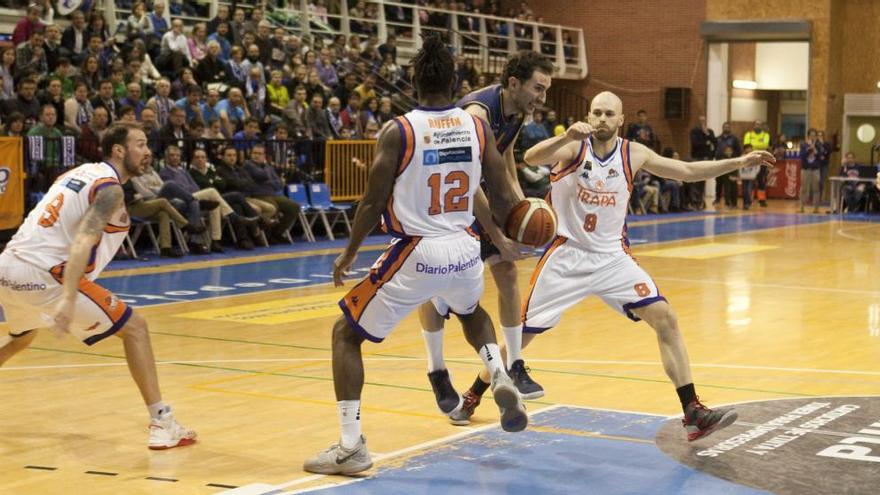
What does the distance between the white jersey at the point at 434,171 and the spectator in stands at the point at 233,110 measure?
1293 cm

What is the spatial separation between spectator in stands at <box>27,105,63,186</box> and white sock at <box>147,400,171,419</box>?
386 inches

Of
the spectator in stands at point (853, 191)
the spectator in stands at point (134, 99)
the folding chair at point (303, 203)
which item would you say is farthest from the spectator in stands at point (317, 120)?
the spectator in stands at point (853, 191)

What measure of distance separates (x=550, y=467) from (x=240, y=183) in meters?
12.0

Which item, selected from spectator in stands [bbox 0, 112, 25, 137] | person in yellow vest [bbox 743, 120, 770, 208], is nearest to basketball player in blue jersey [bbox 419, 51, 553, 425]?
spectator in stands [bbox 0, 112, 25, 137]

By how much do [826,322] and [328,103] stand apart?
38.4ft

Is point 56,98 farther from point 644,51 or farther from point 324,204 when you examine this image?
point 644,51

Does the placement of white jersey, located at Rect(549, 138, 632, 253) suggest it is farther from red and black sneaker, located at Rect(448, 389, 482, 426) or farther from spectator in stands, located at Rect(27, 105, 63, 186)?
spectator in stands, located at Rect(27, 105, 63, 186)

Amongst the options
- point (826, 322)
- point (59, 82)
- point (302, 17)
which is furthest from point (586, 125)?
point (302, 17)

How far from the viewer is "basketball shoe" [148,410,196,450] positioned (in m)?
6.52

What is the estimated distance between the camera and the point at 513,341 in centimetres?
760

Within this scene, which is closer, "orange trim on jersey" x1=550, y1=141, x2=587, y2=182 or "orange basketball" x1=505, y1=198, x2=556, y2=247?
"orange basketball" x1=505, y1=198, x2=556, y2=247

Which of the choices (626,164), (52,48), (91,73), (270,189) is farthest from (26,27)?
(626,164)

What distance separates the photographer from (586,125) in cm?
644

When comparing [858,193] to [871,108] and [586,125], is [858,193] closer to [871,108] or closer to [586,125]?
[871,108]
